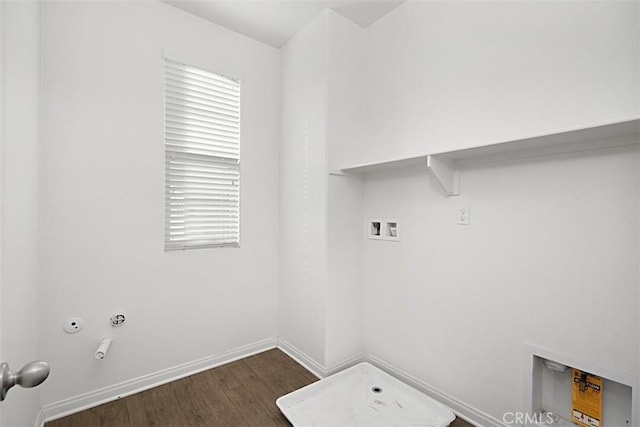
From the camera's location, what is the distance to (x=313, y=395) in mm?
1840

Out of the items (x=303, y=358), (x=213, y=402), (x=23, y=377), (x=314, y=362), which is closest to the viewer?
(x=23, y=377)

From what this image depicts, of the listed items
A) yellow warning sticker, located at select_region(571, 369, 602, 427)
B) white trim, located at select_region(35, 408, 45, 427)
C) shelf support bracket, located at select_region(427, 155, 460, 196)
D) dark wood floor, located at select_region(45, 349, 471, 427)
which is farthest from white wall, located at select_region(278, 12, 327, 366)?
white trim, located at select_region(35, 408, 45, 427)

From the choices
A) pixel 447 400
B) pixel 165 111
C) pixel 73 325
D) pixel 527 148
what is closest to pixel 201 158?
pixel 165 111

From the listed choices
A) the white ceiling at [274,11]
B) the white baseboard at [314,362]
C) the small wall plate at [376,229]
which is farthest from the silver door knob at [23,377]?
the white ceiling at [274,11]

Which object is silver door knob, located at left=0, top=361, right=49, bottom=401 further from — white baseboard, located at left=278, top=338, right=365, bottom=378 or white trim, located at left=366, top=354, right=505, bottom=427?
white trim, located at left=366, top=354, right=505, bottom=427

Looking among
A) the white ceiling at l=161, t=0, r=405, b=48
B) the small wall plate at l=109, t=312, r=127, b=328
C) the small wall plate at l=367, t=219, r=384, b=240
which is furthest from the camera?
the small wall plate at l=367, t=219, r=384, b=240

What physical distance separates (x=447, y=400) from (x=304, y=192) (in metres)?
1.65

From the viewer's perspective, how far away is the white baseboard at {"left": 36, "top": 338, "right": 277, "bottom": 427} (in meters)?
1.72

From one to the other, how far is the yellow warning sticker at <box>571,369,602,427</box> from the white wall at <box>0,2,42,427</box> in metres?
2.18

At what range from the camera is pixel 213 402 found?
1.87m

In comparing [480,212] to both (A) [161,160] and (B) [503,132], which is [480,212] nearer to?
(B) [503,132]

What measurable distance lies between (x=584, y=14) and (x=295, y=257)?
85.0 inches

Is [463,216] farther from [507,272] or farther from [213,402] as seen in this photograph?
[213,402]

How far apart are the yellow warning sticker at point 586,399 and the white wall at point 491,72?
1.13 m
